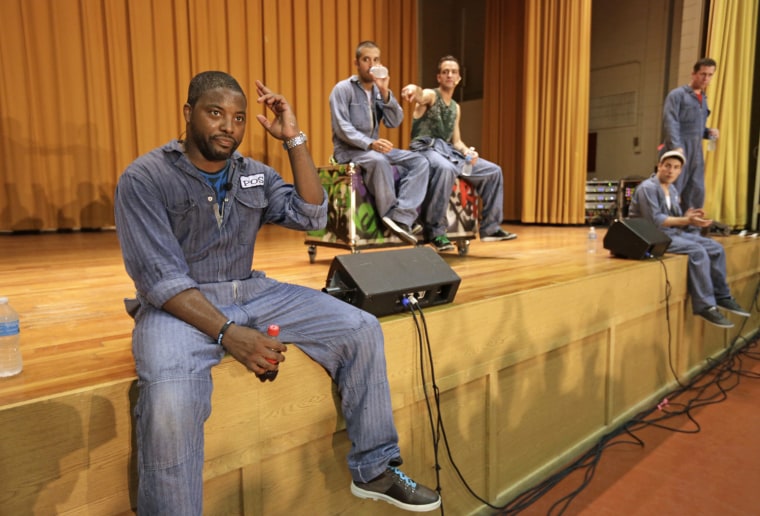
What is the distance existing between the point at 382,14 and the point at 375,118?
14.9 feet

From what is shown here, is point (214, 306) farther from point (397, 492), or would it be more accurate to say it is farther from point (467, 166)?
point (467, 166)

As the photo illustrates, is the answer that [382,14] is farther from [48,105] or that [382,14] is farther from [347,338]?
[347,338]

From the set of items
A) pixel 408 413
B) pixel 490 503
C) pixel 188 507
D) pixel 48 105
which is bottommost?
pixel 490 503

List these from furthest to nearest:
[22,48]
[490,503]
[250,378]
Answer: [22,48], [490,503], [250,378]

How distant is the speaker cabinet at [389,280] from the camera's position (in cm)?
165

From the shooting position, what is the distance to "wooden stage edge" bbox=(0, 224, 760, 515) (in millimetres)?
1101

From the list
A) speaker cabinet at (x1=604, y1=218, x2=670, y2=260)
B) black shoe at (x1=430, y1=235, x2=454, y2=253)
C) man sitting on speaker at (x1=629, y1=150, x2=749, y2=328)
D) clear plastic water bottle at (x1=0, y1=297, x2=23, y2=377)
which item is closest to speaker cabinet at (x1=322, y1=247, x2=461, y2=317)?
clear plastic water bottle at (x1=0, y1=297, x2=23, y2=377)

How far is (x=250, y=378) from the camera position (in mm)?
1317

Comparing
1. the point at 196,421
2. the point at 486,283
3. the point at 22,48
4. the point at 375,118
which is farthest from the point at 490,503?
the point at 22,48

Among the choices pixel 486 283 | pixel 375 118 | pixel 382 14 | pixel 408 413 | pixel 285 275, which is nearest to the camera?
pixel 408 413

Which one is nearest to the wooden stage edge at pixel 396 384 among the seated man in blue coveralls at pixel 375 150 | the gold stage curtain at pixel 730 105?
the seated man in blue coveralls at pixel 375 150

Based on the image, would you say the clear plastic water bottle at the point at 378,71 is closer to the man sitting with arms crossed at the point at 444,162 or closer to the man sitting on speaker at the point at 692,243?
the man sitting with arms crossed at the point at 444,162

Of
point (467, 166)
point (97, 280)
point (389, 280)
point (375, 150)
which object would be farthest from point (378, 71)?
point (97, 280)

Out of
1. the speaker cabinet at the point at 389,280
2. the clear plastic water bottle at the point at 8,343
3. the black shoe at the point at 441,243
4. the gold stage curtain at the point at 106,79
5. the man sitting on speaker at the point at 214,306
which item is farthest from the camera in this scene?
the gold stage curtain at the point at 106,79
